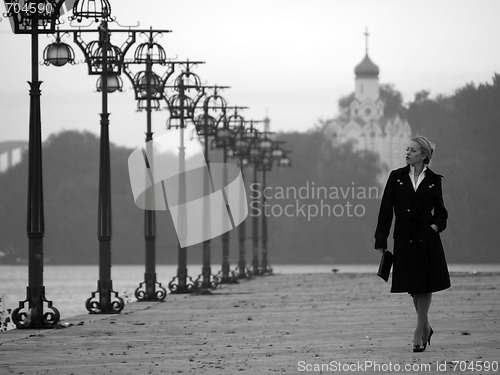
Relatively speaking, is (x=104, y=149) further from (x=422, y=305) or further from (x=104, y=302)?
(x=422, y=305)

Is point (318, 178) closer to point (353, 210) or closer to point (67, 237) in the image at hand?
point (353, 210)

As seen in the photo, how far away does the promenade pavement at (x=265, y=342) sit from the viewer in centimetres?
1505

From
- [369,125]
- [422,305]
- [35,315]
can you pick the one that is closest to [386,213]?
[422,305]

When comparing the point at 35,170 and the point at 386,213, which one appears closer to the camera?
the point at 386,213

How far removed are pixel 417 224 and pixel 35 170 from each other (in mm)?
8583

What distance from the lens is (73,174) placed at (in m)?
135

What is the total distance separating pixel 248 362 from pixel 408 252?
6.34ft

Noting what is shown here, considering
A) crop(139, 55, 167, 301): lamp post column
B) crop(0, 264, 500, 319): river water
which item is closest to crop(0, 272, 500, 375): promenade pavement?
crop(139, 55, 167, 301): lamp post column

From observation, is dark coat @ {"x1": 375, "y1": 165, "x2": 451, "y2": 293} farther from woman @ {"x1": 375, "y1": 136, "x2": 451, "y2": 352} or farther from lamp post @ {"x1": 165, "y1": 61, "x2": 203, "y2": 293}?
lamp post @ {"x1": 165, "y1": 61, "x2": 203, "y2": 293}

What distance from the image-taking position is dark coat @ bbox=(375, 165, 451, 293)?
601 inches

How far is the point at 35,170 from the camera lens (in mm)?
22516

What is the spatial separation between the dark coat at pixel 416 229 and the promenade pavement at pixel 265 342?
29.8 inches

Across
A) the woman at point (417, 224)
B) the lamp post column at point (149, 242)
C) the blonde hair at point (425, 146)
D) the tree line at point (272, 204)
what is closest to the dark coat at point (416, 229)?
the woman at point (417, 224)

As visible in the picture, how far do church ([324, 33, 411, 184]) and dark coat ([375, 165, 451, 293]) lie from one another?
129 m
